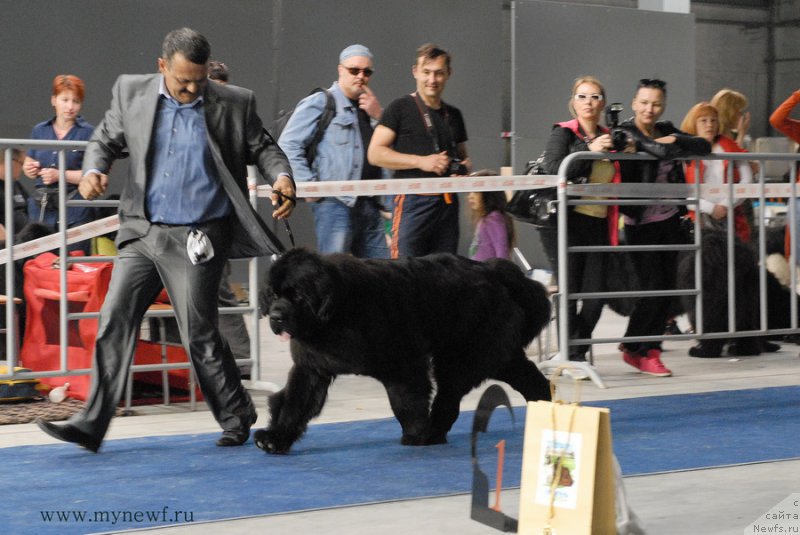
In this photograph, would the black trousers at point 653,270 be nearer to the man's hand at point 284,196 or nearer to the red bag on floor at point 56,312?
the man's hand at point 284,196

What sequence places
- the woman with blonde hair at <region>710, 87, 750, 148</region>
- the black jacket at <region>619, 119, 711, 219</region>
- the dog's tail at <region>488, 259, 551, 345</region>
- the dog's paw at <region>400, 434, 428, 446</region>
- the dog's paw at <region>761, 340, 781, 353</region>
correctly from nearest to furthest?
the dog's paw at <region>400, 434, 428, 446</region>
the dog's tail at <region>488, 259, 551, 345</region>
the black jacket at <region>619, 119, 711, 219</region>
the dog's paw at <region>761, 340, 781, 353</region>
the woman with blonde hair at <region>710, 87, 750, 148</region>

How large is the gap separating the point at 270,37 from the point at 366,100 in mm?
5657

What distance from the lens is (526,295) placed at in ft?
18.0

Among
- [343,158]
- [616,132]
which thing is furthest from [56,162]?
[616,132]

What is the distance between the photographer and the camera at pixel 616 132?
721cm

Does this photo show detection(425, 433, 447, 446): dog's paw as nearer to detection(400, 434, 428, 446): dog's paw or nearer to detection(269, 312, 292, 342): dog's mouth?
detection(400, 434, 428, 446): dog's paw

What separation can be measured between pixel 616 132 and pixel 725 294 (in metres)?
1.40

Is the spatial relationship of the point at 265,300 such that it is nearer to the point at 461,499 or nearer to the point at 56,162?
the point at 461,499

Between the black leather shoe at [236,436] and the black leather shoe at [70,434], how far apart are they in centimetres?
53

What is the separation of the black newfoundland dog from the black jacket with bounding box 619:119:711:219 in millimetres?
2010

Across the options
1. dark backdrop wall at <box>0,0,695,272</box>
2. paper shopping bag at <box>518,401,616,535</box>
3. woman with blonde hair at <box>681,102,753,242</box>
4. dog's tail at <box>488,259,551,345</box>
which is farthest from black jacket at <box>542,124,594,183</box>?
dark backdrop wall at <box>0,0,695,272</box>

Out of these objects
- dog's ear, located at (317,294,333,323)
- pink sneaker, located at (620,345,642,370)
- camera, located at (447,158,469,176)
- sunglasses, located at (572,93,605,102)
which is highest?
sunglasses, located at (572,93,605,102)

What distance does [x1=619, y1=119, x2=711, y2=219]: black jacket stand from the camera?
721 centimetres

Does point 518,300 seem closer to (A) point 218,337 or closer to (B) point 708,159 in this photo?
(A) point 218,337
